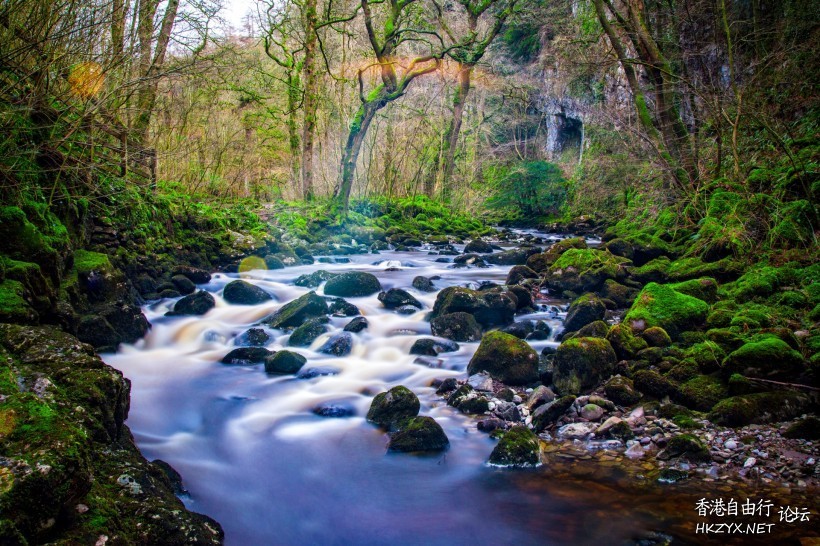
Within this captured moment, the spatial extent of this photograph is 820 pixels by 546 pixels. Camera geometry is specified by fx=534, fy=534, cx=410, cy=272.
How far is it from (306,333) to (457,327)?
2228mm

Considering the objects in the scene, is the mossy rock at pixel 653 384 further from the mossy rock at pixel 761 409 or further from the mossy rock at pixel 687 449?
the mossy rock at pixel 687 449

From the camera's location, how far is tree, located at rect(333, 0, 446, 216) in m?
15.5

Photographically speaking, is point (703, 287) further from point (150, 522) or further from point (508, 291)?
point (150, 522)

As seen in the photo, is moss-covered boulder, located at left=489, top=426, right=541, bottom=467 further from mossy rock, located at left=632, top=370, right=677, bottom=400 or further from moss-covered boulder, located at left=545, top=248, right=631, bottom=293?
moss-covered boulder, located at left=545, top=248, right=631, bottom=293

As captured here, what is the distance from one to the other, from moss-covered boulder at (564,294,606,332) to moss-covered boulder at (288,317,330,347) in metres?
3.62

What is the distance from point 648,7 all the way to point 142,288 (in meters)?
13.1

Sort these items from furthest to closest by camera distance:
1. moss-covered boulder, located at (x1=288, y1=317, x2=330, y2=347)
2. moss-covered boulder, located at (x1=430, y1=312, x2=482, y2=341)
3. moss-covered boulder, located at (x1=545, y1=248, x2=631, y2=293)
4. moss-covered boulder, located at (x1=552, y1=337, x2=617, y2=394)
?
moss-covered boulder, located at (x1=545, y1=248, x2=631, y2=293)
moss-covered boulder, located at (x1=430, y1=312, x2=482, y2=341)
moss-covered boulder, located at (x1=288, y1=317, x2=330, y2=347)
moss-covered boulder, located at (x1=552, y1=337, x2=617, y2=394)

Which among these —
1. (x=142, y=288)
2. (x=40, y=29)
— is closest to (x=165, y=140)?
(x=142, y=288)

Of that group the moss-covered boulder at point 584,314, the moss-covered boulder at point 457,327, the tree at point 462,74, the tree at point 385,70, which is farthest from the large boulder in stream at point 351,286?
the tree at point 462,74

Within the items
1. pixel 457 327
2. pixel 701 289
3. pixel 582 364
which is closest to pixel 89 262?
pixel 457 327

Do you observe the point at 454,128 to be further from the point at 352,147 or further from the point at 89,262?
the point at 89,262

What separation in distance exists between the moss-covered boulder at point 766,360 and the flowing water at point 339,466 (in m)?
1.83

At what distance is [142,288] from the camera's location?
9172 mm

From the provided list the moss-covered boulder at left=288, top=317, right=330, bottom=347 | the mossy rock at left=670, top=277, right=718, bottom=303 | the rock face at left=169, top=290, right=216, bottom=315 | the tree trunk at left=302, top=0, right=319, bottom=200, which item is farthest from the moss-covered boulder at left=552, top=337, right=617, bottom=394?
the tree trunk at left=302, top=0, right=319, bottom=200
